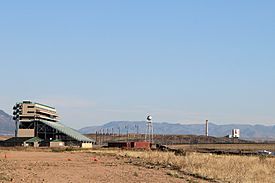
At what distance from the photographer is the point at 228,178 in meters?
32.4

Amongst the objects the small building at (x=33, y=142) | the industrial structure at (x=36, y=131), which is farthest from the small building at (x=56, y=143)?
the small building at (x=33, y=142)

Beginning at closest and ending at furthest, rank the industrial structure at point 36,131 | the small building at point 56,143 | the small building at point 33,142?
1. the small building at point 56,143
2. the small building at point 33,142
3. the industrial structure at point 36,131

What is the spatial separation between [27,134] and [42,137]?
340cm

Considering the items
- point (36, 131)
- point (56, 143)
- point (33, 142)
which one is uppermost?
point (36, 131)

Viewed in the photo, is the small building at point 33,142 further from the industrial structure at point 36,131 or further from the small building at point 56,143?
the small building at point 56,143

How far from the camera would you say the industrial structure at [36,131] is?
114312 millimetres

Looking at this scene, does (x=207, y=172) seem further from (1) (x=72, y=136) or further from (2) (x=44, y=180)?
(1) (x=72, y=136)

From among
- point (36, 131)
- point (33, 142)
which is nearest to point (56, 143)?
point (33, 142)

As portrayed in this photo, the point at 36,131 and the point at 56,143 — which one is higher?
the point at 36,131

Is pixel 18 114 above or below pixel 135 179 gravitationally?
above

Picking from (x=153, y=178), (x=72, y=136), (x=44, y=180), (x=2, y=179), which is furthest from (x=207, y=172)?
(x=72, y=136)

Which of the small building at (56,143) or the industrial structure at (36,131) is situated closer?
the small building at (56,143)

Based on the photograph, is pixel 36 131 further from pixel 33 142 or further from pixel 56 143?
pixel 56 143

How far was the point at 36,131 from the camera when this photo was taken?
117m
